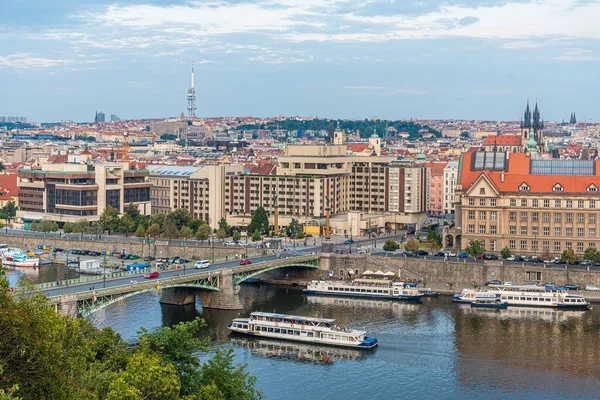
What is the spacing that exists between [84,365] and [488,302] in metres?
45.7

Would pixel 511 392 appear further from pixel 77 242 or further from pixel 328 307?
pixel 77 242

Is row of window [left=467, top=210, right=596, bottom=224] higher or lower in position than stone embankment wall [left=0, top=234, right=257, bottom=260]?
higher

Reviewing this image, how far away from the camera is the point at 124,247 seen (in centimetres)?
9644

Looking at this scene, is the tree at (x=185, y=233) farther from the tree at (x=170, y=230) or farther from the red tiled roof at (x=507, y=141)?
the red tiled roof at (x=507, y=141)

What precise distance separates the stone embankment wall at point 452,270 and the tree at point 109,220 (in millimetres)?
27692

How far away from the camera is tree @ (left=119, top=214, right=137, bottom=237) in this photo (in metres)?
102

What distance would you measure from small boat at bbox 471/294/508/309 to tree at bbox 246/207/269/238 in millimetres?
31292

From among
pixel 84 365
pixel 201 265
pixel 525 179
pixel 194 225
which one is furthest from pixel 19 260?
pixel 84 365

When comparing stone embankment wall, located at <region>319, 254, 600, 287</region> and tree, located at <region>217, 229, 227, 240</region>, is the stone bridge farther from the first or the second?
tree, located at <region>217, 229, 227, 240</region>

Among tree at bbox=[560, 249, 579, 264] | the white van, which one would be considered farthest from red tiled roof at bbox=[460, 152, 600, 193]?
the white van

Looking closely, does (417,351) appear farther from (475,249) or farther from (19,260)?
(19,260)

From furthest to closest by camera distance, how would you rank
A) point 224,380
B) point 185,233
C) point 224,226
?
point 224,226, point 185,233, point 224,380

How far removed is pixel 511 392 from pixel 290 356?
13.4 meters

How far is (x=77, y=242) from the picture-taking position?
9900cm
